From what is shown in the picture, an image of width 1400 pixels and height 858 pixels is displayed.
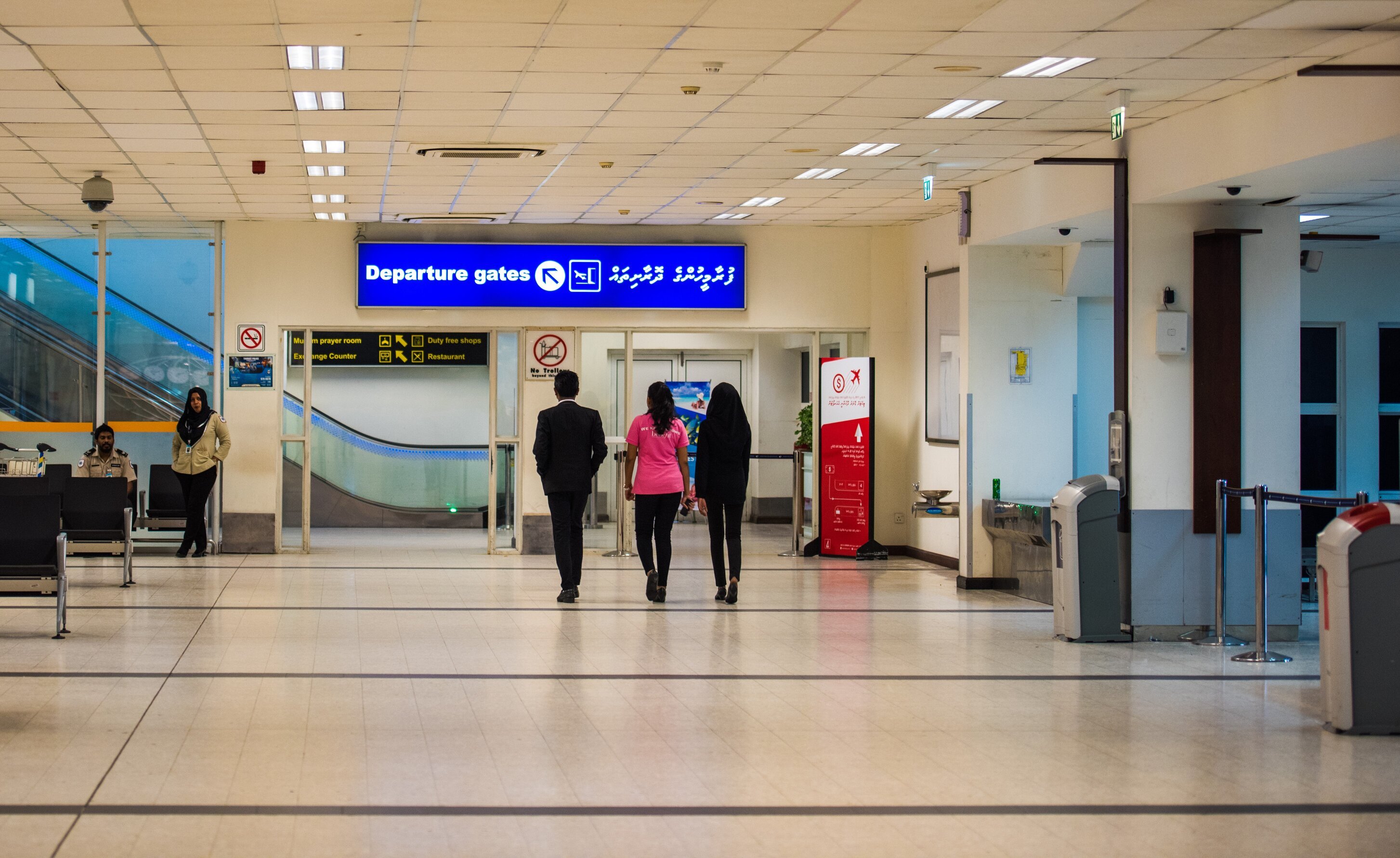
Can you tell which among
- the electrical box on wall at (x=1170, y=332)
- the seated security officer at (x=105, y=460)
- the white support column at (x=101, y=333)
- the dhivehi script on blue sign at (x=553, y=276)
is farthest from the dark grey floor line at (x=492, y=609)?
the white support column at (x=101, y=333)

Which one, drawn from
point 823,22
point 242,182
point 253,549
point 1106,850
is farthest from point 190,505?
point 1106,850

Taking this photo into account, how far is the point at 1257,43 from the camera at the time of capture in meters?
6.37

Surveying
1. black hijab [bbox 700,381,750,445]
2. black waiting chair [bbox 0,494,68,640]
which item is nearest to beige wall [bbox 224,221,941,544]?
black hijab [bbox 700,381,750,445]

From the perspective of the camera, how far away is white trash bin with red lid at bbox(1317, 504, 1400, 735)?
546 cm

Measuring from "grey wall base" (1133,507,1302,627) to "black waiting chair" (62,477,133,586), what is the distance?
23.3 feet

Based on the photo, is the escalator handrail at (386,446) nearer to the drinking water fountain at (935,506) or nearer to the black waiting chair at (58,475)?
the black waiting chair at (58,475)

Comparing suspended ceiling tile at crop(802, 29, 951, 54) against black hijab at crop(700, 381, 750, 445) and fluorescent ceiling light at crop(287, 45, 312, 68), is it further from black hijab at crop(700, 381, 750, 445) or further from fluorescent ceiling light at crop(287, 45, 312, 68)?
black hijab at crop(700, 381, 750, 445)

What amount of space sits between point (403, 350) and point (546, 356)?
5.44m

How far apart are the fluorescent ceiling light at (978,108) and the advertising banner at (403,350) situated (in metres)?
10.6

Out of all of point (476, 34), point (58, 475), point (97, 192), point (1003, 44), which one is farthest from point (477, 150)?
point (58, 475)

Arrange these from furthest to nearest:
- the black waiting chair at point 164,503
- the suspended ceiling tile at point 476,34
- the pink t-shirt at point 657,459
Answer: the black waiting chair at point 164,503
the pink t-shirt at point 657,459
the suspended ceiling tile at point 476,34

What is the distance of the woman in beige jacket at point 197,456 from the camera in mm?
12586

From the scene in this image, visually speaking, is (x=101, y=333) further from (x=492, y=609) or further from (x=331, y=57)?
(x=331, y=57)

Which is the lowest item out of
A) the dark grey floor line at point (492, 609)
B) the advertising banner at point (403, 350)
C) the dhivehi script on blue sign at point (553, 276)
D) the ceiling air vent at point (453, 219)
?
the dark grey floor line at point (492, 609)
